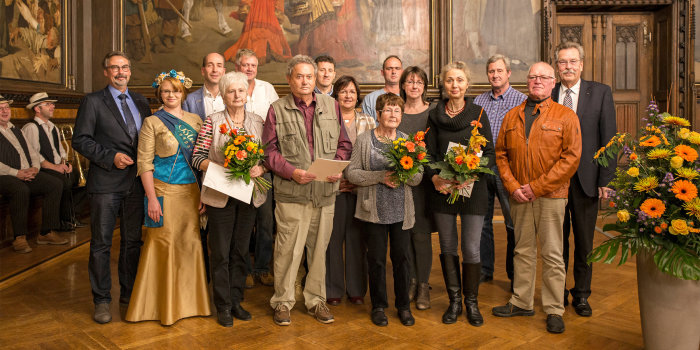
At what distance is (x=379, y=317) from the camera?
377cm

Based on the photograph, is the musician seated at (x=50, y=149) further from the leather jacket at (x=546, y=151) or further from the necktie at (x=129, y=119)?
the leather jacket at (x=546, y=151)

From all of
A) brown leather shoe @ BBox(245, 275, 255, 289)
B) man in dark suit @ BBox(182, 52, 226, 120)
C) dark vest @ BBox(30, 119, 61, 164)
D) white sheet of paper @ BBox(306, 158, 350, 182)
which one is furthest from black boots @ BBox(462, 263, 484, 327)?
dark vest @ BBox(30, 119, 61, 164)

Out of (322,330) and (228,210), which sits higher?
(228,210)

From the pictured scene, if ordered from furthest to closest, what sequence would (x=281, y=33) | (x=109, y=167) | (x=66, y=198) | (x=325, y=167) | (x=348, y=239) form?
(x=281, y=33) → (x=66, y=198) → (x=348, y=239) → (x=109, y=167) → (x=325, y=167)

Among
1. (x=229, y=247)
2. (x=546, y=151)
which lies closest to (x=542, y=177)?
(x=546, y=151)

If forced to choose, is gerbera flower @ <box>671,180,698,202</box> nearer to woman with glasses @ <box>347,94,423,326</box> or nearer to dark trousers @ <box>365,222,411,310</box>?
woman with glasses @ <box>347,94,423,326</box>

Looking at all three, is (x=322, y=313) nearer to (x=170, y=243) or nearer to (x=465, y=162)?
(x=170, y=243)

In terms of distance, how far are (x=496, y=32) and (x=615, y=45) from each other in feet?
5.95

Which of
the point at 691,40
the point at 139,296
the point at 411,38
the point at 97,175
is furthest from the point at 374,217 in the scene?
the point at 691,40

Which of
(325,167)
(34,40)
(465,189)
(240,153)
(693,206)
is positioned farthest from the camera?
(34,40)

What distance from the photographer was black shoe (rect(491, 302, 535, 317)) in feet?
12.7

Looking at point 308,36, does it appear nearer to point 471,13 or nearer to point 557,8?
point 471,13

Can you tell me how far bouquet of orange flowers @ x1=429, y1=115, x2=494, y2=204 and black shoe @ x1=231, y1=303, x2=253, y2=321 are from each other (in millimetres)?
1605

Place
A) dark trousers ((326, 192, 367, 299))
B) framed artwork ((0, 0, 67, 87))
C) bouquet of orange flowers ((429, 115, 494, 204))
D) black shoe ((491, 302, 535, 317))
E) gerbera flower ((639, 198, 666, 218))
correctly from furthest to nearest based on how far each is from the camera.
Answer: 1. framed artwork ((0, 0, 67, 87))
2. dark trousers ((326, 192, 367, 299))
3. black shoe ((491, 302, 535, 317))
4. bouquet of orange flowers ((429, 115, 494, 204))
5. gerbera flower ((639, 198, 666, 218))
